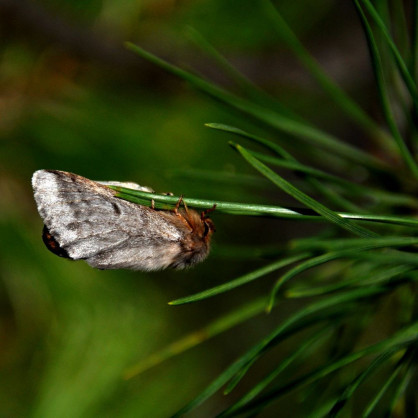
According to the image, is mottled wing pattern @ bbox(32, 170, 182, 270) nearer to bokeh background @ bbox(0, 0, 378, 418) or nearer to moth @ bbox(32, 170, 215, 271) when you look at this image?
moth @ bbox(32, 170, 215, 271)

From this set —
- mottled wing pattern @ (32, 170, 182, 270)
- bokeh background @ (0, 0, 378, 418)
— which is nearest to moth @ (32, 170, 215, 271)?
mottled wing pattern @ (32, 170, 182, 270)

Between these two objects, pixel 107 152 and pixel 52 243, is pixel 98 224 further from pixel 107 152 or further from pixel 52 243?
pixel 107 152

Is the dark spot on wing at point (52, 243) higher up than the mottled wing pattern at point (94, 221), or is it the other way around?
the mottled wing pattern at point (94, 221)

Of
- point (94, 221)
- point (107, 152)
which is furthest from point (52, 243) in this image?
point (107, 152)

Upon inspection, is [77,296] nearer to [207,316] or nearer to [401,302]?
[207,316]

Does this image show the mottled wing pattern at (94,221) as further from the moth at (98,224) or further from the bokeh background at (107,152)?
the bokeh background at (107,152)

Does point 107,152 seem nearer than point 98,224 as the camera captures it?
No

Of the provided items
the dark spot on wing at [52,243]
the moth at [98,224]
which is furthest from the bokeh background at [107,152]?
the dark spot on wing at [52,243]
